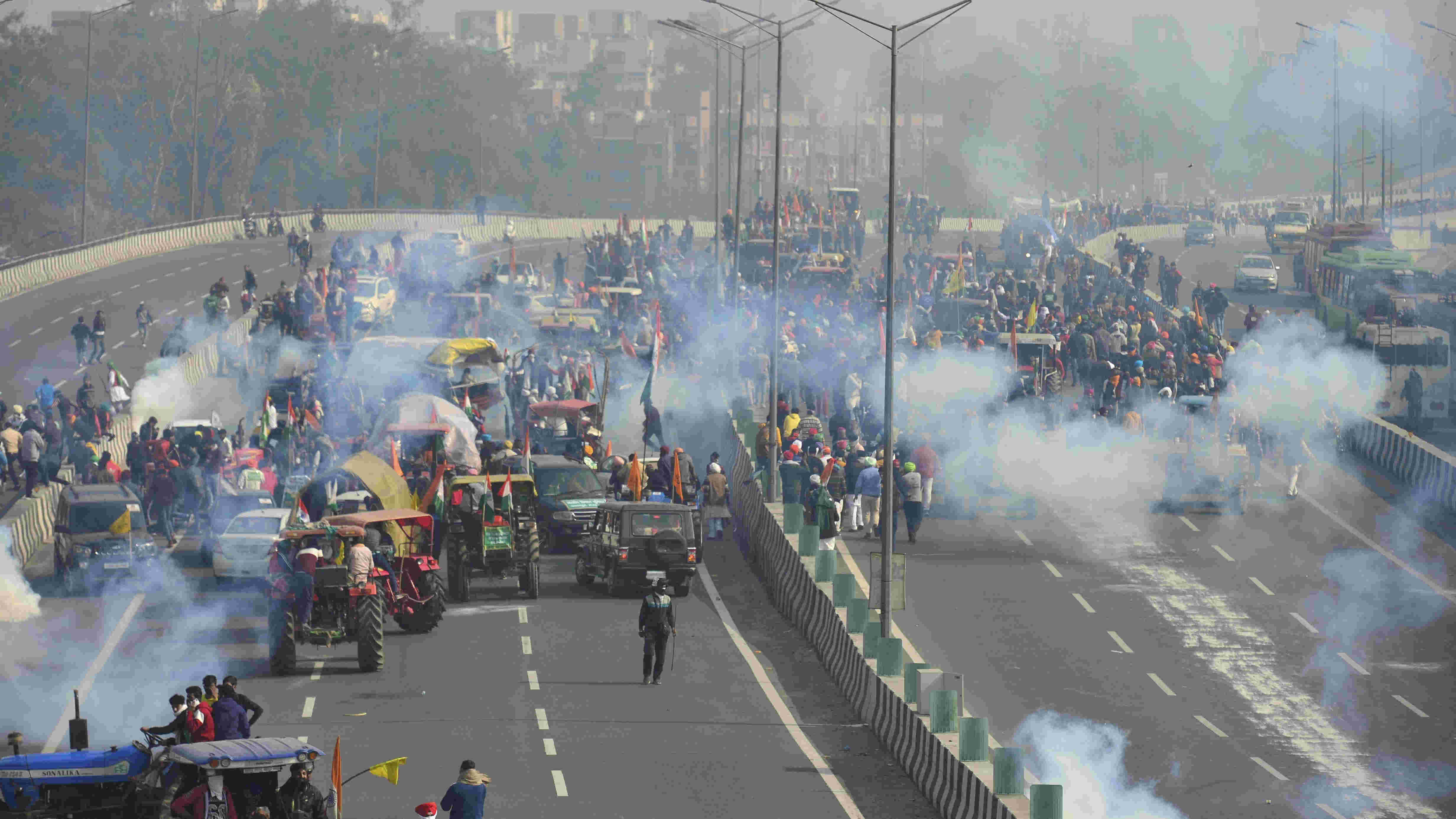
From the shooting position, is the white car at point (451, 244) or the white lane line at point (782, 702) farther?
the white car at point (451, 244)

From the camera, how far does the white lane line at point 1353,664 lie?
1230 inches

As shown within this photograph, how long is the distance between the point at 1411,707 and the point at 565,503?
14.1 meters

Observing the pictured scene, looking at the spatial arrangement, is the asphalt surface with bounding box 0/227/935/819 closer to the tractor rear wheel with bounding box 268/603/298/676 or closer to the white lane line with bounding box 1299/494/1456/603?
the tractor rear wheel with bounding box 268/603/298/676

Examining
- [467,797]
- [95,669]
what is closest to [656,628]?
[95,669]

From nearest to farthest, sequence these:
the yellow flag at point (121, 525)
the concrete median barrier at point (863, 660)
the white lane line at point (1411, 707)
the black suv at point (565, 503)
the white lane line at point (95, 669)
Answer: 1. the concrete median barrier at point (863, 660)
2. the white lane line at point (95, 669)
3. the white lane line at point (1411, 707)
4. the yellow flag at point (121, 525)
5. the black suv at point (565, 503)

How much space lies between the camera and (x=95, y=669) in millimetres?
29062

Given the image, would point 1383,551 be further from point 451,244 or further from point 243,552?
point 451,244

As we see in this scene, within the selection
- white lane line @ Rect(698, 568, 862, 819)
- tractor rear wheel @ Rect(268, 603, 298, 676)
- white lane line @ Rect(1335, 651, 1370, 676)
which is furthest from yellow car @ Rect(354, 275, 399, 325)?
white lane line @ Rect(1335, 651, 1370, 676)

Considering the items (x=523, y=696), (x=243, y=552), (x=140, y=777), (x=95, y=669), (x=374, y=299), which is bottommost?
(x=523, y=696)

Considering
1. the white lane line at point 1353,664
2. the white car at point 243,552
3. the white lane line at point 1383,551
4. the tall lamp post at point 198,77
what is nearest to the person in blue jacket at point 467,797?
the white car at point 243,552

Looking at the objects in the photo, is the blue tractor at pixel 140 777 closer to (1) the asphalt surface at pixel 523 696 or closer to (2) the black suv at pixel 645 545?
(1) the asphalt surface at pixel 523 696

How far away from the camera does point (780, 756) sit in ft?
84.6

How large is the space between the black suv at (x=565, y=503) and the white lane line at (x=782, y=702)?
208 cm

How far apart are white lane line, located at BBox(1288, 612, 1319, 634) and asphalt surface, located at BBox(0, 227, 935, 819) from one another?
755 centimetres
